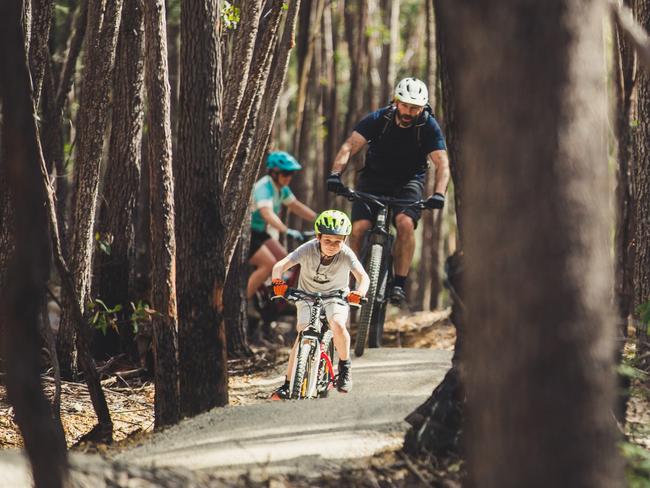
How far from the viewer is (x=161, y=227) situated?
6.77 metres

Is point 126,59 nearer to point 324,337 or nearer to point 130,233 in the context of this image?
point 130,233

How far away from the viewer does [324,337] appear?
814 centimetres

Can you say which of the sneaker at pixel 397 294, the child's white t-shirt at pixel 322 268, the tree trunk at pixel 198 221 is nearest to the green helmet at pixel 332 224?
the child's white t-shirt at pixel 322 268

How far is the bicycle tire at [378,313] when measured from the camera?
31.2 ft

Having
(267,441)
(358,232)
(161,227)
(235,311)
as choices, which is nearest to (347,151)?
(358,232)

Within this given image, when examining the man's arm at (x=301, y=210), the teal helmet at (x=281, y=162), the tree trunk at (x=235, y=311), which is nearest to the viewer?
the tree trunk at (x=235, y=311)

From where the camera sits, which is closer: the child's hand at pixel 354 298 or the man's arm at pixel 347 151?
the child's hand at pixel 354 298

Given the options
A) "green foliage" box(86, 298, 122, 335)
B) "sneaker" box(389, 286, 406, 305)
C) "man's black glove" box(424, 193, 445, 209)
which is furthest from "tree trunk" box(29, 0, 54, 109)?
"sneaker" box(389, 286, 406, 305)

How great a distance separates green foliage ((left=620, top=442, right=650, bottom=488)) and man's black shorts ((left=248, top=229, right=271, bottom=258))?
823 centimetres

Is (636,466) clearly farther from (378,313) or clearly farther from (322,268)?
(378,313)

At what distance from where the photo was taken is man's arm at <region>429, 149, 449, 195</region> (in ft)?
30.6

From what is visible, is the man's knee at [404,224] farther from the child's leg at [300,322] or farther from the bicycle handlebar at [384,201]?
the child's leg at [300,322]

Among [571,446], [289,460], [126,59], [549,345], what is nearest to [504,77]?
[549,345]

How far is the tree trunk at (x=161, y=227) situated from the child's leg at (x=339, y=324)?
1658 mm
